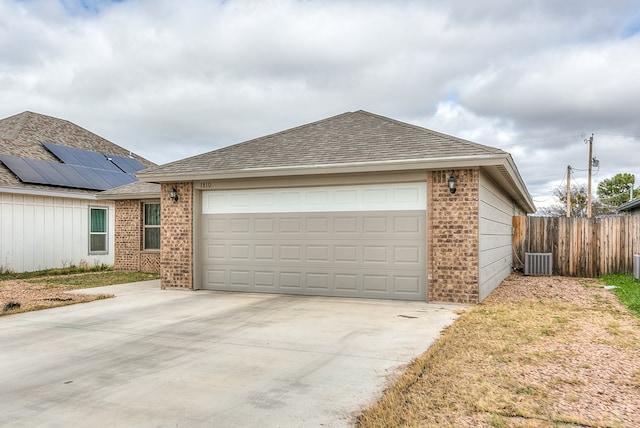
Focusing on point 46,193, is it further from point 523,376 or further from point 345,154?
point 523,376

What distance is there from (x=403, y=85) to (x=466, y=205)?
380 inches

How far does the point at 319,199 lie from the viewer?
955cm

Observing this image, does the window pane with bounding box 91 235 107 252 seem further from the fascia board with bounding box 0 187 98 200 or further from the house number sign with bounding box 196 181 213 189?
the house number sign with bounding box 196 181 213 189

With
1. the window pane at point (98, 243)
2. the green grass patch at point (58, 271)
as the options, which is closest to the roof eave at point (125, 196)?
the window pane at point (98, 243)

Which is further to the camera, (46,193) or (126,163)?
(126,163)

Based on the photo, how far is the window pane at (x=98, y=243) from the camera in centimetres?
1580

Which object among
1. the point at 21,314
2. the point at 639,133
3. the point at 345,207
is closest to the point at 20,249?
the point at 21,314

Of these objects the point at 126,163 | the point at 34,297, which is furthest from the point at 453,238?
the point at 126,163

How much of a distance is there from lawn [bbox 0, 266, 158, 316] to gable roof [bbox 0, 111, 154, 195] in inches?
102

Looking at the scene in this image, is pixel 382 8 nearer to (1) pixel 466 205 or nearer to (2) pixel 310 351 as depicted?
(1) pixel 466 205

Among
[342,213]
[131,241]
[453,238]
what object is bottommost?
[131,241]

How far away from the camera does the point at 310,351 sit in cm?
519

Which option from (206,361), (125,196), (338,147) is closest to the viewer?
(206,361)

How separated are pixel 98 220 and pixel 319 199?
1028 centimetres
